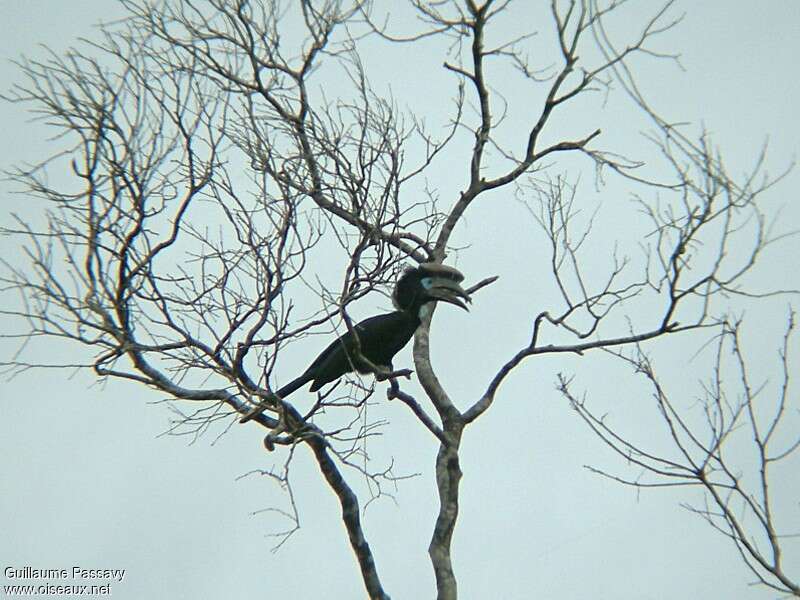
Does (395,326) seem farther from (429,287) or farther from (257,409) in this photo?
(257,409)

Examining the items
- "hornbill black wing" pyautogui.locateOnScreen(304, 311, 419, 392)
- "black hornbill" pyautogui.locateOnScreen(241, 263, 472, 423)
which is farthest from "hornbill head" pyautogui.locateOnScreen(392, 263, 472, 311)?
"hornbill black wing" pyautogui.locateOnScreen(304, 311, 419, 392)

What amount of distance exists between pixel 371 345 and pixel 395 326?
214 mm

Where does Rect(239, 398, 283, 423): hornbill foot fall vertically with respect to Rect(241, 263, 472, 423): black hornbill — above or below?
below

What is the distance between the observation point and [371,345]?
7.12m

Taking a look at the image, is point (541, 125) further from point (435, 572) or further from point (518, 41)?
point (435, 572)

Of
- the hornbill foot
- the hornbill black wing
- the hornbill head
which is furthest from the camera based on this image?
the hornbill head

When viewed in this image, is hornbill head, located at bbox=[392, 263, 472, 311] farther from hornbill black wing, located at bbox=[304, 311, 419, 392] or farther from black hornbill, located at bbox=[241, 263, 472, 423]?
hornbill black wing, located at bbox=[304, 311, 419, 392]

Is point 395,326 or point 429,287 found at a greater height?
point 429,287

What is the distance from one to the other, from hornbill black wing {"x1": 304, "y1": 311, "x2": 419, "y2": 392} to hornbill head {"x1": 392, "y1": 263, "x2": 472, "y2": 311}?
12 cm

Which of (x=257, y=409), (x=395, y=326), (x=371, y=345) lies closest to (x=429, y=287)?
(x=395, y=326)

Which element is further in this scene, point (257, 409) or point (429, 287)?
point (429, 287)

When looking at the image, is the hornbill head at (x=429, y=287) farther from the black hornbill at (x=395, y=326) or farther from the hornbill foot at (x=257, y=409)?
the hornbill foot at (x=257, y=409)

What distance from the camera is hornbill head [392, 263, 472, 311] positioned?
7062mm

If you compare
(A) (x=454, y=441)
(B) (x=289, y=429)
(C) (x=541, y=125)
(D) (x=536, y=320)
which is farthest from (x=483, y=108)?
(B) (x=289, y=429)
